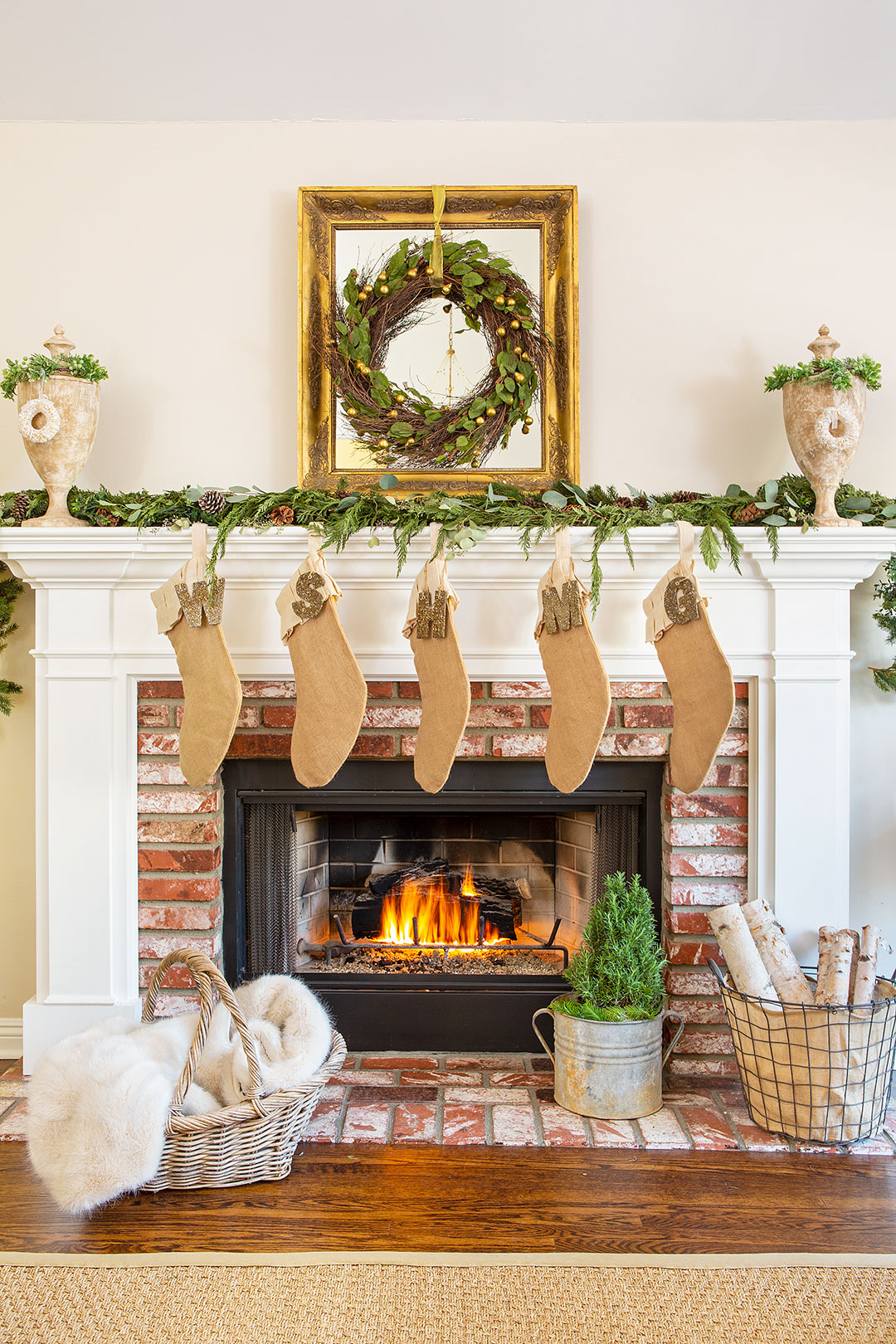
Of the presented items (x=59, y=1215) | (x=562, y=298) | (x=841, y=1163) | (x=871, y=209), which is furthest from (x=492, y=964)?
Answer: (x=871, y=209)

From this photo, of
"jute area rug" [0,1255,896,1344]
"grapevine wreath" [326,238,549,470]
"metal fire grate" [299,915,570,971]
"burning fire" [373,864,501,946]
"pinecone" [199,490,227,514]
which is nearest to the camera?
"jute area rug" [0,1255,896,1344]

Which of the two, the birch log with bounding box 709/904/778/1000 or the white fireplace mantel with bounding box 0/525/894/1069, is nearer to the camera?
the birch log with bounding box 709/904/778/1000

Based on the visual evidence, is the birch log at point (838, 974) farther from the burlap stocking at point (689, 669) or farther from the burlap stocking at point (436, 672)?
the burlap stocking at point (436, 672)

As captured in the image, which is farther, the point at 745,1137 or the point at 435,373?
the point at 435,373

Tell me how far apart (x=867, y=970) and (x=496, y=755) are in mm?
876

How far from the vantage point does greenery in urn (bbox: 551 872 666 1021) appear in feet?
5.94

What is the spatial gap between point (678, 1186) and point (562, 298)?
1.86m

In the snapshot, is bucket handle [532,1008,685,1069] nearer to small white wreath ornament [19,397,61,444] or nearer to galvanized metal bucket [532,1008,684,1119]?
galvanized metal bucket [532,1008,684,1119]

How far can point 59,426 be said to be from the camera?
6.19 feet

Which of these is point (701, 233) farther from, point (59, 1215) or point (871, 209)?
point (59, 1215)

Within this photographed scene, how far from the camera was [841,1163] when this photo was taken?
1676mm

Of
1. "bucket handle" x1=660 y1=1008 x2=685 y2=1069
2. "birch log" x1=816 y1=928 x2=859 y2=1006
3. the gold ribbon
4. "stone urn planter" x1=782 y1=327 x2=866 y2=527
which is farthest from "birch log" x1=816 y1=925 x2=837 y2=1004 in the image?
the gold ribbon

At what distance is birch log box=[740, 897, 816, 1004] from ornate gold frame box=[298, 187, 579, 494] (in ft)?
3.46

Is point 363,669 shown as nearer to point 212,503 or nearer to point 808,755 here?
point 212,503
